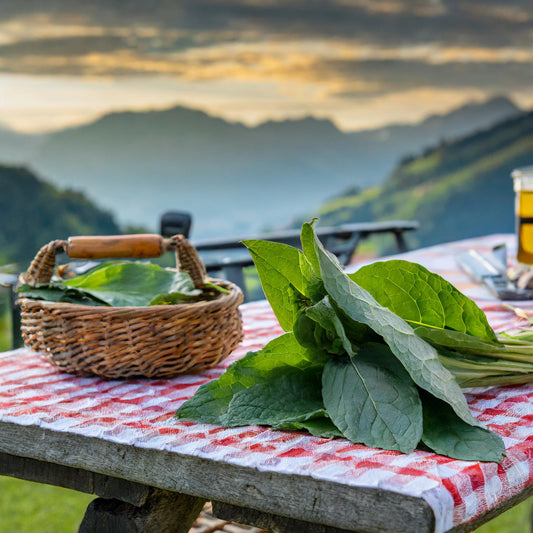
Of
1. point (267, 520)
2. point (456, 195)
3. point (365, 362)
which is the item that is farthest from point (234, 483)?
point (456, 195)

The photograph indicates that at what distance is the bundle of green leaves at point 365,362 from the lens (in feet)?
2.31

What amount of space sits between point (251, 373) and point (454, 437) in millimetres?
219

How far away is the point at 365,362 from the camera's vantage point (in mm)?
744

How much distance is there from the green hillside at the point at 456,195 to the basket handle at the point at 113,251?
10293mm

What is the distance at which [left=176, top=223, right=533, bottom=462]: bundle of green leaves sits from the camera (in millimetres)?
703

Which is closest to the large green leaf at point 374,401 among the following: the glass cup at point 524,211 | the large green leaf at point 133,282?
the large green leaf at point 133,282

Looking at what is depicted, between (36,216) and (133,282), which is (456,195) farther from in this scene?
(133,282)

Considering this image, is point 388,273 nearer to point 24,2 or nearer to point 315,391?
point 315,391

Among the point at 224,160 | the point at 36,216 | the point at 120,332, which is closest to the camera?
the point at 120,332

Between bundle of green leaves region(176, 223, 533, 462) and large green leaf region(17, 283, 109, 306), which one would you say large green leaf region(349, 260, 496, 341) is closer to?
bundle of green leaves region(176, 223, 533, 462)

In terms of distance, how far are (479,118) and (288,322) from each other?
12519 millimetres

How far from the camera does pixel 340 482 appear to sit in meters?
0.63

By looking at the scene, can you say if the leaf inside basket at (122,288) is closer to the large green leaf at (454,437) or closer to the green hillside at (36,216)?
the large green leaf at (454,437)

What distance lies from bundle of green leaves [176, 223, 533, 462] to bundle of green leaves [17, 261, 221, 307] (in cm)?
23
